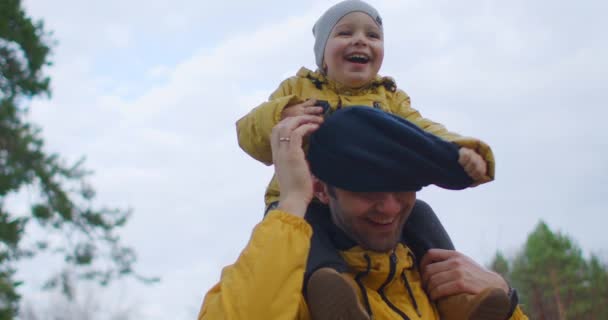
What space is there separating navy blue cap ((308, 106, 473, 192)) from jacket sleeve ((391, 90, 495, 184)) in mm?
58

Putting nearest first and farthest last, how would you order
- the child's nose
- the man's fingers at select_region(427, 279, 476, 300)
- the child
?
the child → the man's fingers at select_region(427, 279, 476, 300) → the child's nose

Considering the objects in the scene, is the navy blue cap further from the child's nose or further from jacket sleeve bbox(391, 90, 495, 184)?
the child's nose

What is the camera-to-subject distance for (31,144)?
39.5 ft

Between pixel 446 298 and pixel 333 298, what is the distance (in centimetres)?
66

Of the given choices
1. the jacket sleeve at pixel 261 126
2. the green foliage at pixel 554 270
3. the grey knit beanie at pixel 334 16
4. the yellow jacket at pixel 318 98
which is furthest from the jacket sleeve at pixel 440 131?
the green foliage at pixel 554 270

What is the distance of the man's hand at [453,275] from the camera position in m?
2.61

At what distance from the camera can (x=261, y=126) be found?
251 centimetres

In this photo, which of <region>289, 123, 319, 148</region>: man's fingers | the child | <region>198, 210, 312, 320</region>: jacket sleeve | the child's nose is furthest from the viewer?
the child's nose

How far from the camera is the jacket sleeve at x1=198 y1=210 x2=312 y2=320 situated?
2.01 metres

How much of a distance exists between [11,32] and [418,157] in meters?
10.7

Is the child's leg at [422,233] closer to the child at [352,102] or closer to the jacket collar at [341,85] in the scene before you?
the child at [352,102]

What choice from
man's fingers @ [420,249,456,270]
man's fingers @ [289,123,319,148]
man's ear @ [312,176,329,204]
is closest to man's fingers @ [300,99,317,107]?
man's fingers @ [289,123,319,148]

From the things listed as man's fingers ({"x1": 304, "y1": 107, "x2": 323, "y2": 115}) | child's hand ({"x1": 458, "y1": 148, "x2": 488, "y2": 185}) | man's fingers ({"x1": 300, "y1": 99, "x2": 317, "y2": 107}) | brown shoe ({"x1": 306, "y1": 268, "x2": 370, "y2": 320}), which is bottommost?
brown shoe ({"x1": 306, "y1": 268, "x2": 370, "y2": 320})

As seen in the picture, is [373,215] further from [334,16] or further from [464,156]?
[334,16]
